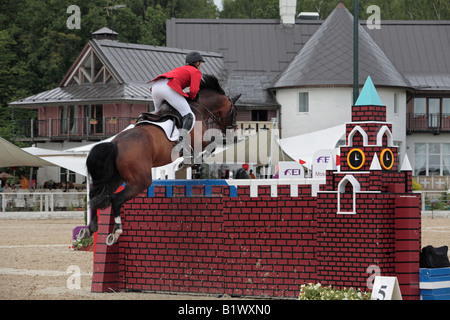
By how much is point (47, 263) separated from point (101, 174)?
7.73 m

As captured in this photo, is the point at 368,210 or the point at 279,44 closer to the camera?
the point at 368,210

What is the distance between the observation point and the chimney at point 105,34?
51.3m

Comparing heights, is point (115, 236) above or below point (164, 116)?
below

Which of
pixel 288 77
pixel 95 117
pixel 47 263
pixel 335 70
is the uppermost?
pixel 335 70

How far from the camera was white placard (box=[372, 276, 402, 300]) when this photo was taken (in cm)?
975

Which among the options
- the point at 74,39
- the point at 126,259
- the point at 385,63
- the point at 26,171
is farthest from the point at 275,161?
the point at 74,39

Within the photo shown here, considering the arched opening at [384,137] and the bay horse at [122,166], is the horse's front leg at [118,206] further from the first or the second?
the arched opening at [384,137]

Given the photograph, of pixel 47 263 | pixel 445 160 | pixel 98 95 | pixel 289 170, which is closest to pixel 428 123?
pixel 445 160

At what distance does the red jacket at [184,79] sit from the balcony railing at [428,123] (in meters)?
39.2

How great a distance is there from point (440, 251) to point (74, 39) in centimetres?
4868

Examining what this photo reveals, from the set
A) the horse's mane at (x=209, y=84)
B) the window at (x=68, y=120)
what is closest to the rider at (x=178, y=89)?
the horse's mane at (x=209, y=84)

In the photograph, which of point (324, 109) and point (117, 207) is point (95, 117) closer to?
point (324, 109)

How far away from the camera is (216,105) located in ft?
39.3

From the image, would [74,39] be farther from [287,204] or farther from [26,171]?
[287,204]
